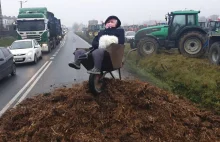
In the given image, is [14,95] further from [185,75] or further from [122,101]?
[185,75]

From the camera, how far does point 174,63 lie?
13.9m

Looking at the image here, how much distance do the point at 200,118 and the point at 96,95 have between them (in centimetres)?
211

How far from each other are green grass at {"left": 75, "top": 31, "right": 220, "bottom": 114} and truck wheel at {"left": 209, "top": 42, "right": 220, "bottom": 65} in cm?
106

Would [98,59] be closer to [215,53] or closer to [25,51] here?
[215,53]

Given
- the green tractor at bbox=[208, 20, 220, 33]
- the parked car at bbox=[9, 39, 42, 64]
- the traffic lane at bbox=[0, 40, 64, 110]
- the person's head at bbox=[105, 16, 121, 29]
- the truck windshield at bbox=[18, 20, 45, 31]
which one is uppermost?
the truck windshield at bbox=[18, 20, 45, 31]

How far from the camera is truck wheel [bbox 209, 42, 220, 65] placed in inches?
527

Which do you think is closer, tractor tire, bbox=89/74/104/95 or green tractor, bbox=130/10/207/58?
tractor tire, bbox=89/74/104/95

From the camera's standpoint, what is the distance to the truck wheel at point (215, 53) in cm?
1338

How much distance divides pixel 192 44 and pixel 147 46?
2648mm

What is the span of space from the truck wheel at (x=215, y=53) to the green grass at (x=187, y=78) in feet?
3.48

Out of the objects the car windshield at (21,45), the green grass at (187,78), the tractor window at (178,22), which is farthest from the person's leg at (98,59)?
the car windshield at (21,45)

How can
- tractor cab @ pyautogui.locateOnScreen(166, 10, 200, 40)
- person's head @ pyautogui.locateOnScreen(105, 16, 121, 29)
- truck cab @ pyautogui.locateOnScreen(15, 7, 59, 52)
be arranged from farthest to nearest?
truck cab @ pyautogui.locateOnScreen(15, 7, 59, 52)
tractor cab @ pyautogui.locateOnScreen(166, 10, 200, 40)
person's head @ pyautogui.locateOnScreen(105, 16, 121, 29)

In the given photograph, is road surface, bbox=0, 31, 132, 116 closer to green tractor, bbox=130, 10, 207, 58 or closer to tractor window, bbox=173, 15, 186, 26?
green tractor, bbox=130, 10, 207, 58

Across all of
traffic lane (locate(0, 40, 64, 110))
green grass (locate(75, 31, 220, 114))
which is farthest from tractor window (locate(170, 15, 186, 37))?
traffic lane (locate(0, 40, 64, 110))
